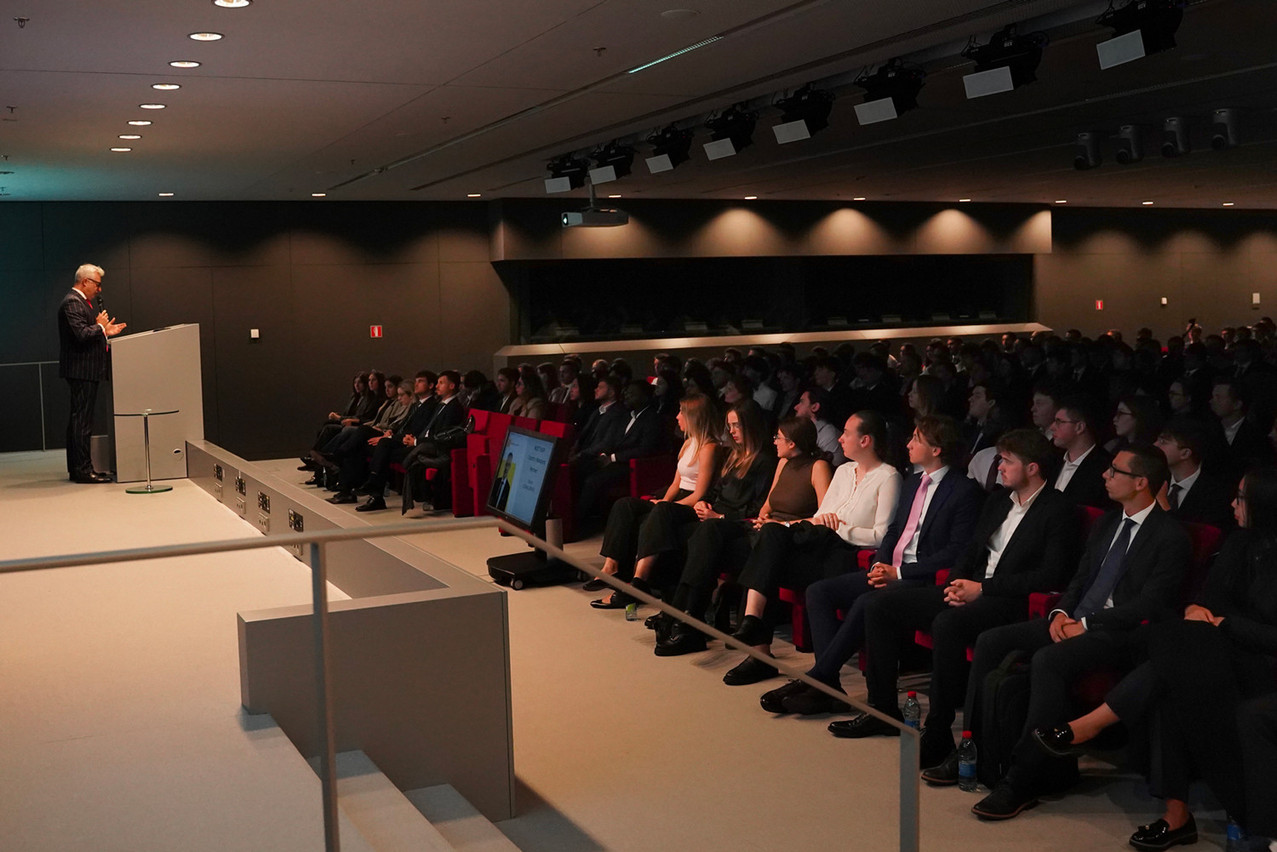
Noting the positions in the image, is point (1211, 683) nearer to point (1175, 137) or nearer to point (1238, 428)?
point (1238, 428)

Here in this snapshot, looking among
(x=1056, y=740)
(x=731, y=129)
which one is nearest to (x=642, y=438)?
(x=731, y=129)

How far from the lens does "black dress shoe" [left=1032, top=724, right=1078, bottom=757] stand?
3.86m

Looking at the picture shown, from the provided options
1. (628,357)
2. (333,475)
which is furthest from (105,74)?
(628,357)

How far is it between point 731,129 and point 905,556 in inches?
178

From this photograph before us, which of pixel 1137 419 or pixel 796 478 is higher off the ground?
pixel 1137 419

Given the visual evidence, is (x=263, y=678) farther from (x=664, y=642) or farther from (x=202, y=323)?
(x=202, y=323)

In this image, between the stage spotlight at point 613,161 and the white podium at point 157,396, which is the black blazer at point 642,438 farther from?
the white podium at point 157,396

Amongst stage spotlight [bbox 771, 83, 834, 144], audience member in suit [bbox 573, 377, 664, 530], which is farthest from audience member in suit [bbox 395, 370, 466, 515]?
stage spotlight [bbox 771, 83, 834, 144]

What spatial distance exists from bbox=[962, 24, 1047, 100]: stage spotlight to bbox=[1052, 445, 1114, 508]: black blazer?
2093 mm

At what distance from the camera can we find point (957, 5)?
5742 millimetres

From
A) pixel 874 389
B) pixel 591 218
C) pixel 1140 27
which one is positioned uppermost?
pixel 1140 27

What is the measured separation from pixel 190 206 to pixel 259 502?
29.0 ft

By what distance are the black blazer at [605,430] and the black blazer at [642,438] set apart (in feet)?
0.55

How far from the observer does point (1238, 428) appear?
656cm
